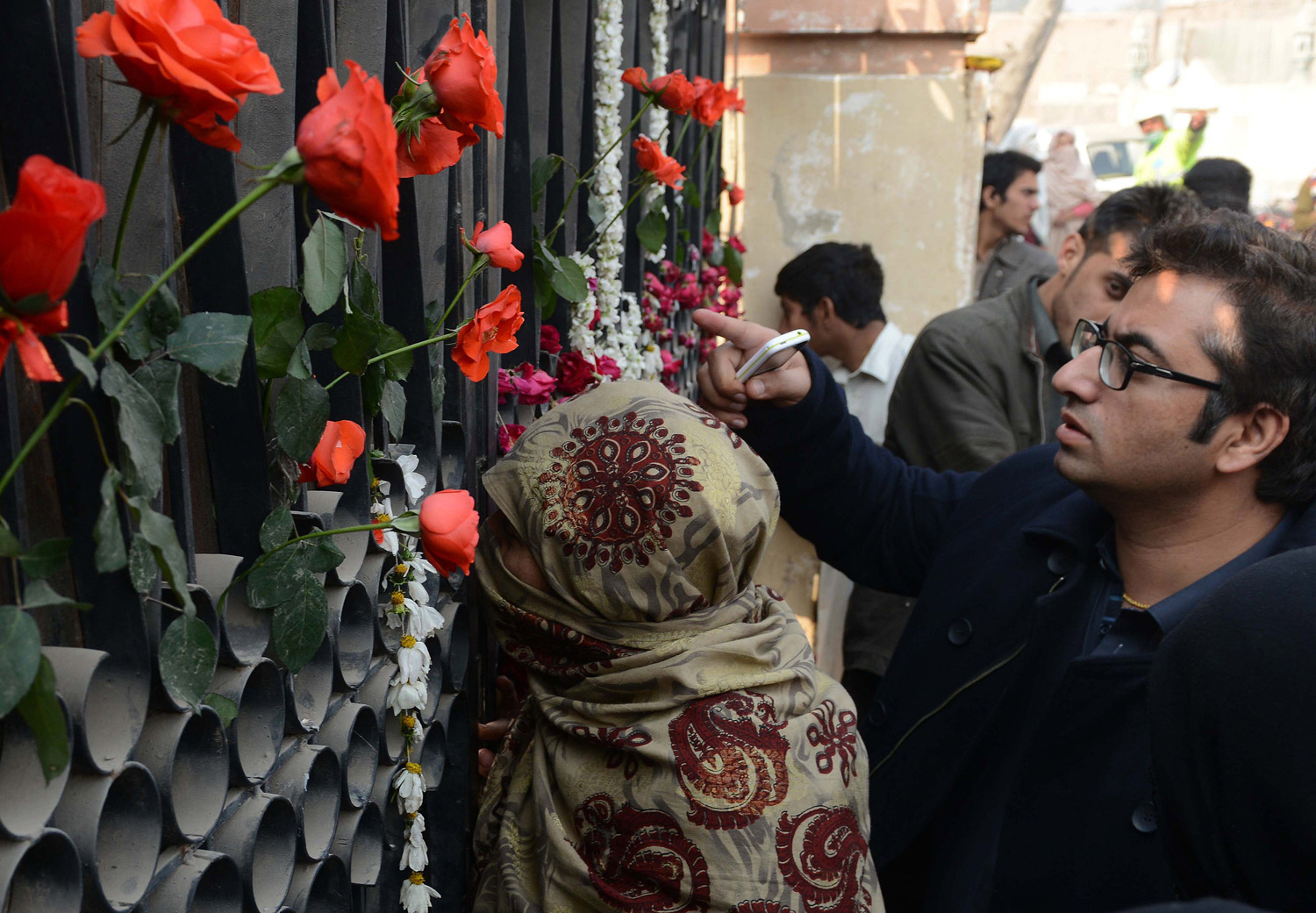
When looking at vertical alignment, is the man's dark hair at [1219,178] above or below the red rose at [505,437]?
above

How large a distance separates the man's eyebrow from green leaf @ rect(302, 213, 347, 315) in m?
1.50

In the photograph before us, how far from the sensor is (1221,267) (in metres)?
1.95

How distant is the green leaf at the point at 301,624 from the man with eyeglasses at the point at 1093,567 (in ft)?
3.93

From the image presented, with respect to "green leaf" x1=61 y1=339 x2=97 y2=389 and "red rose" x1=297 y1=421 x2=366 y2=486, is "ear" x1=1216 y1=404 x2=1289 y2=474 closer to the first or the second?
"red rose" x1=297 y1=421 x2=366 y2=486

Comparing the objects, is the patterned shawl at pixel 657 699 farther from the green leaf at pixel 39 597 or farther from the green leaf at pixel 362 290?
the green leaf at pixel 39 597

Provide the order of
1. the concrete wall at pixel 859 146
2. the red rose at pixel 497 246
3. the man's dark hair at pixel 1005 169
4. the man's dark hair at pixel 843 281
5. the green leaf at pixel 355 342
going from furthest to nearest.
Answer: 1. the man's dark hair at pixel 1005 169
2. the concrete wall at pixel 859 146
3. the man's dark hair at pixel 843 281
4. the red rose at pixel 497 246
5. the green leaf at pixel 355 342

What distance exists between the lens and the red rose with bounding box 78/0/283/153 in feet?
2.17

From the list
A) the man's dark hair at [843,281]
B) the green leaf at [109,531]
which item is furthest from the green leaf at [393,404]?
the man's dark hair at [843,281]

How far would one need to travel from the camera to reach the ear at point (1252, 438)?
6.18ft

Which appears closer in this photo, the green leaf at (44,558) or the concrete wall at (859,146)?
the green leaf at (44,558)

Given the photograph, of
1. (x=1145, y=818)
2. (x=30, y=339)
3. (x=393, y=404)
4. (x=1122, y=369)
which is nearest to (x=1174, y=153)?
(x=1122, y=369)

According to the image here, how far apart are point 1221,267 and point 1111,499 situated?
452 mm

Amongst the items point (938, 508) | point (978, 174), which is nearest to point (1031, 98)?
point (978, 174)

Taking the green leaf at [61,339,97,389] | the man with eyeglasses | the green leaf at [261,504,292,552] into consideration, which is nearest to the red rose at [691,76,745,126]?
the man with eyeglasses
